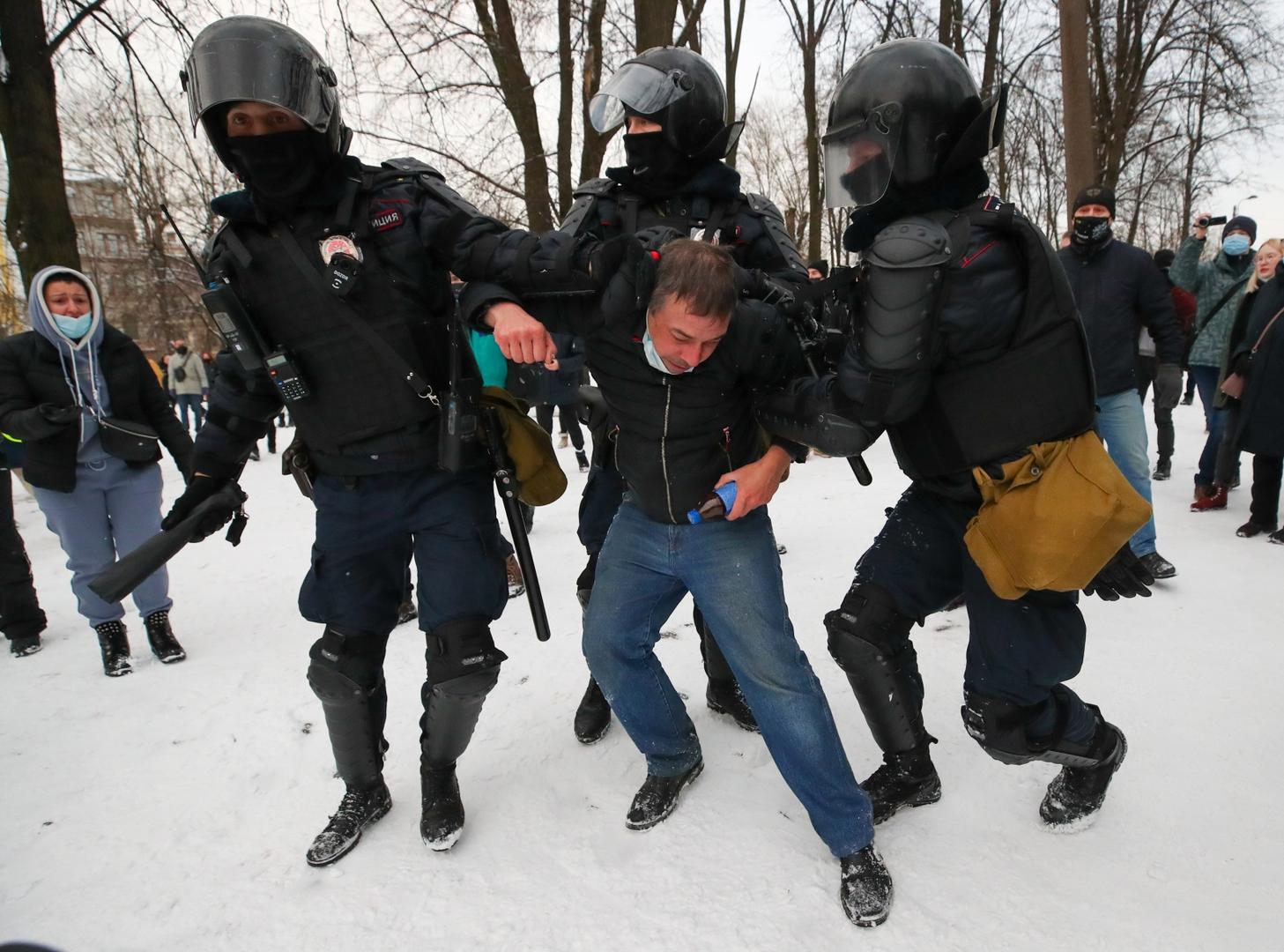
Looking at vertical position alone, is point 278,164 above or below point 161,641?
above

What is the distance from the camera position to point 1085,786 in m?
2.16

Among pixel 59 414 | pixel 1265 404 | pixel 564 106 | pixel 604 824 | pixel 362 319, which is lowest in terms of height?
pixel 604 824

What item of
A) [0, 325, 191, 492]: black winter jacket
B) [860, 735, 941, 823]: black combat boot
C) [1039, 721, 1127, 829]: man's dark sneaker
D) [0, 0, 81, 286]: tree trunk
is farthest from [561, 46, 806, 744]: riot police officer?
[0, 0, 81, 286]: tree trunk

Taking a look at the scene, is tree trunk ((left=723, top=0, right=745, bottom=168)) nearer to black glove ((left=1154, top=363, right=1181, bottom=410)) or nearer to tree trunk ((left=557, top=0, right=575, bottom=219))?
tree trunk ((left=557, top=0, right=575, bottom=219))

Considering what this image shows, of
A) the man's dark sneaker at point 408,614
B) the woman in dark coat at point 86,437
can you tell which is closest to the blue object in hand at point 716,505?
the man's dark sneaker at point 408,614

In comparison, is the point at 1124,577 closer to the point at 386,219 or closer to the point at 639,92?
the point at 639,92

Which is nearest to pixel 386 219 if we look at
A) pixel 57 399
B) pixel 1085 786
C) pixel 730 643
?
pixel 730 643

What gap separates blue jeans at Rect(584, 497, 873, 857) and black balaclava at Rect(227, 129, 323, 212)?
4.28 feet

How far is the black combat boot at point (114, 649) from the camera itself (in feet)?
12.6

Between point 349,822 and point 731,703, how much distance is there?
1385 mm

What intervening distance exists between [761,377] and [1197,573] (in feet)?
11.7

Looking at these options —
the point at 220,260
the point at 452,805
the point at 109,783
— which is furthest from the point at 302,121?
the point at 109,783

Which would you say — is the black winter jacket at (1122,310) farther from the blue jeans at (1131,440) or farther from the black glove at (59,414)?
the black glove at (59,414)

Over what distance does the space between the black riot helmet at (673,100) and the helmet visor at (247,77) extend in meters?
0.96
